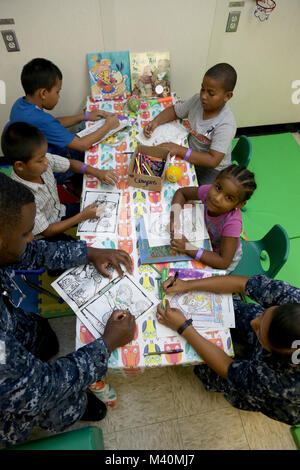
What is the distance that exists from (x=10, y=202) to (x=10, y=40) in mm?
2078

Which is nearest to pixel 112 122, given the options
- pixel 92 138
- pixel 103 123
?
pixel 103 123

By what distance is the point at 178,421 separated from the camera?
1912 mm

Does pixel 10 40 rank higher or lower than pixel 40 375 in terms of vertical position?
higher

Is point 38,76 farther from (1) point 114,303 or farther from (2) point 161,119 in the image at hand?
(1) point 114,303

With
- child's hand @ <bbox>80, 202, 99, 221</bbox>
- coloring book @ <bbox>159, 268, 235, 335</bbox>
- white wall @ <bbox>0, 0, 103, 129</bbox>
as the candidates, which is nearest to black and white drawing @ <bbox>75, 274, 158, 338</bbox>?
coloring book @ <bbox>159, 268, 235, 335</bbox>

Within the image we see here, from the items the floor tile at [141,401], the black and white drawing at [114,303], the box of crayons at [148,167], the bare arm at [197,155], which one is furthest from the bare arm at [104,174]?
the floor tile at [141,401]

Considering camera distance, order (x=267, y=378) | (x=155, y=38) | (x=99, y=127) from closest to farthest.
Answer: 1. (x=267, y=378)
2. (x=99, y=127)
3. (x=155, y=38)

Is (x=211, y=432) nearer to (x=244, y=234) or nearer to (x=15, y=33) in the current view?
(x=244, y=234)

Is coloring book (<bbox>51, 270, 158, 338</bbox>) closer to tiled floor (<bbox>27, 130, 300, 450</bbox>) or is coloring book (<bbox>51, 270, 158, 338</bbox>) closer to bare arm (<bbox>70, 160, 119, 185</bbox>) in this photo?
bare arm (<bbox>70, 160, 119, 185</bbox>)

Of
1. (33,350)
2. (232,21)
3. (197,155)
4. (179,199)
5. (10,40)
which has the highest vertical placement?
(232,21)

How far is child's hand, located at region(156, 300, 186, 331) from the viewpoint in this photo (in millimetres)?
1367

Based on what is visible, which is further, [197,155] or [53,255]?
[197,155]

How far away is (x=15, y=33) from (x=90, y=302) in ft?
7.65

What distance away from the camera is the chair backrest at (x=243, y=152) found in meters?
2.36
